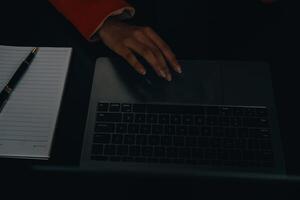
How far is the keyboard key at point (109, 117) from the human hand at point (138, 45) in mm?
122

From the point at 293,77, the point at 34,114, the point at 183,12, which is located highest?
the point at 183,12

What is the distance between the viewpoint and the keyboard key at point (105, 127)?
2.37ft

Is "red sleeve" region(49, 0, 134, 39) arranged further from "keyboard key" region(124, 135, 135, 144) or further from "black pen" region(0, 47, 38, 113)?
"keyboard key" region(124, 135, 135, 144)

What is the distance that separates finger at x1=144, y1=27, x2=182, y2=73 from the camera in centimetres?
80

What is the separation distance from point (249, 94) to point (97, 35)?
383 millimetres

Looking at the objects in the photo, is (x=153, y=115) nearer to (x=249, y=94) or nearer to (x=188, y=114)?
(x=188, y=114)

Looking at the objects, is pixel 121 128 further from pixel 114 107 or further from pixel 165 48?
pixel 165 48

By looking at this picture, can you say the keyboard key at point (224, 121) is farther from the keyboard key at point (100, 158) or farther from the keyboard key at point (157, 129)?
the keyboard key at point (100, 158)

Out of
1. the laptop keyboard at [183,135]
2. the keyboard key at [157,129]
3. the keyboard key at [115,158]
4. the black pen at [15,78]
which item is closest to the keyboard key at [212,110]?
the laptop keyboard at [183,135]

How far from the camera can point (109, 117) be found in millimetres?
737

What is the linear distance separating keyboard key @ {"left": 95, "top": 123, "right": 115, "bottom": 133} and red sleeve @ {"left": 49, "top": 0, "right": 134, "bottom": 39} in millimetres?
233

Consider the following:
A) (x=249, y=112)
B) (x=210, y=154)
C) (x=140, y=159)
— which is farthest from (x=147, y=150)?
(x=249, y=112)

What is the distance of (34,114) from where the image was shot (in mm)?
754

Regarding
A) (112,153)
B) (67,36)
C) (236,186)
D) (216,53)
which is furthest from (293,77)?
(67,36)
